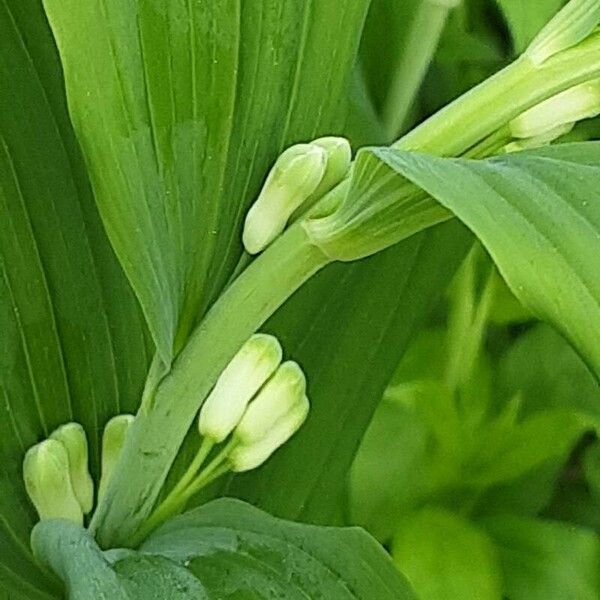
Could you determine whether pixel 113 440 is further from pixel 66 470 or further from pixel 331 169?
pixel 331 169

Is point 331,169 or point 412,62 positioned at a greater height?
point 412,62

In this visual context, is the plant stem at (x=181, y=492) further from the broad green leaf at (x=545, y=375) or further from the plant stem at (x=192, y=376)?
the broad green leaf at (x=545, y=375)

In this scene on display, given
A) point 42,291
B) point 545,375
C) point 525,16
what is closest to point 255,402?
point 42,291

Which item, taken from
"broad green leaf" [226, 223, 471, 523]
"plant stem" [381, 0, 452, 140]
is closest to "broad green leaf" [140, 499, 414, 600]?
"broad green leaf" [226, 223, 471, 523]

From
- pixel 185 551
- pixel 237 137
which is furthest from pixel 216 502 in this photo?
pixel 237 137

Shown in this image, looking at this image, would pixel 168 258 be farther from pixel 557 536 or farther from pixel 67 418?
pixel 557 536
